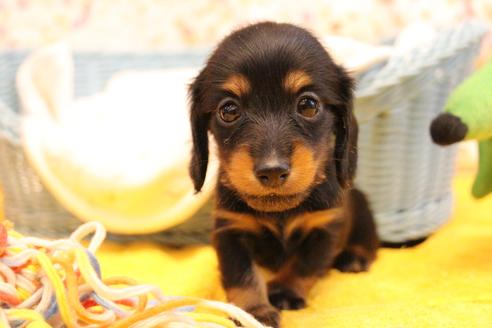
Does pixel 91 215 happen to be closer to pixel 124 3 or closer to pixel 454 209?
pixel 454 209

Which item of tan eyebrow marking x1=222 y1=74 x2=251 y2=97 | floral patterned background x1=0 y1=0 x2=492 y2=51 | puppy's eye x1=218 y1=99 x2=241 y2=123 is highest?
floral patterned background x1=0 y1=0 x2=492 y2=51

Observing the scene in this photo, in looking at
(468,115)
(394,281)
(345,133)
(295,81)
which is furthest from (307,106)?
(394,281)

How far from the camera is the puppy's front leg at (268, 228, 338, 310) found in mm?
1797

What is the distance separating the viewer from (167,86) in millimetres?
2926

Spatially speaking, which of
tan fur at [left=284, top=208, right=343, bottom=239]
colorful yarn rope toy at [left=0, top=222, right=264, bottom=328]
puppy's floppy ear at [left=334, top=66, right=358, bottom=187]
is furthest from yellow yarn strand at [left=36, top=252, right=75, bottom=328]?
puppy's floppy ear at [left=334, top=66, right=358, bottom=187]

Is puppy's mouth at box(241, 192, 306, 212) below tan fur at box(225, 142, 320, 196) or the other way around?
below

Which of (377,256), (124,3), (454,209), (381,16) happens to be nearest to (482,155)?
(377,256)

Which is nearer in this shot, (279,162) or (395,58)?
(279,162)

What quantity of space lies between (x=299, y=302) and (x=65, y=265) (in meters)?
0.73

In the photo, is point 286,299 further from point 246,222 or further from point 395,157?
point 395,157

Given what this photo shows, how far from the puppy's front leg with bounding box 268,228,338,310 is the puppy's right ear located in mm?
379

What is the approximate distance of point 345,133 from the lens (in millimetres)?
1773

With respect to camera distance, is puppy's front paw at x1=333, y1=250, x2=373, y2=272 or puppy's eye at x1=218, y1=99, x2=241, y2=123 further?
puppy's front paw at x1=333, y1=250, x2=373, y2=272

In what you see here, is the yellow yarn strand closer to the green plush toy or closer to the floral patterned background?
the green plush toy
